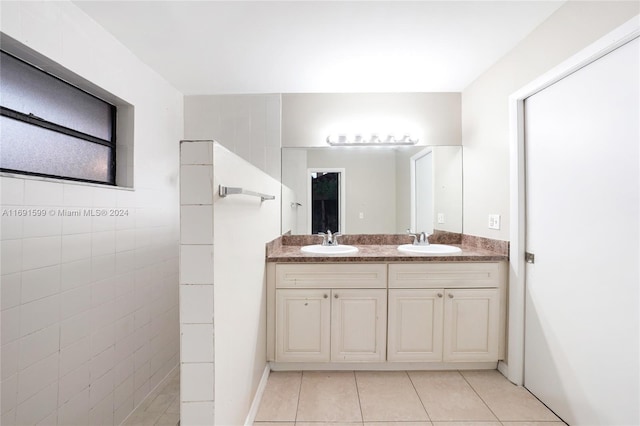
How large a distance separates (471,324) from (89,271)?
2.31 metres

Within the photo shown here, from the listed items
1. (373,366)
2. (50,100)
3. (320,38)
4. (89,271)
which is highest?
(320,38)

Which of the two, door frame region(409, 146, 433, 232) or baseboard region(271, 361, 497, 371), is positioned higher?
door frame region(409, 146, 433, 232)

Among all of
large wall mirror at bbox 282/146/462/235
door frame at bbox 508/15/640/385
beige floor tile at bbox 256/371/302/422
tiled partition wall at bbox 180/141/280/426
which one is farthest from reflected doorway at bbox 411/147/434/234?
tiled partition wall at bbox 180/141/280/426

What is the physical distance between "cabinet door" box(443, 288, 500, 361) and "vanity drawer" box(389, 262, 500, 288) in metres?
0.06

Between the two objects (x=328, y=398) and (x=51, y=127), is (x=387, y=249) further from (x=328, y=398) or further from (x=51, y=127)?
(x=51, y=127)

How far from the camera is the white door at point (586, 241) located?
4.10ft

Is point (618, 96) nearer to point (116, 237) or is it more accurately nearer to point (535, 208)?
point (535, 208)

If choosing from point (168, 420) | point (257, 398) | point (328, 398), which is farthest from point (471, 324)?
point (168, 420)

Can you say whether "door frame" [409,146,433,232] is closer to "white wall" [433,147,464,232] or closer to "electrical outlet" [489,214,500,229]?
"white wall" [433,147,464,232]

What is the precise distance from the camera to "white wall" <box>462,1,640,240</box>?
1.36 m

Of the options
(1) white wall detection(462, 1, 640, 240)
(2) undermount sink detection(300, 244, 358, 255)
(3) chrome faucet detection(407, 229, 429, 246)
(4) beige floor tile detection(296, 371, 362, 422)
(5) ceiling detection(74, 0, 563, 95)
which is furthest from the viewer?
(3) chrome faucet detection(407, 229, 429, 246)

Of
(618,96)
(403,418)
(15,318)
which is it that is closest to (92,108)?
(15,318)

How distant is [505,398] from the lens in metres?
1.78

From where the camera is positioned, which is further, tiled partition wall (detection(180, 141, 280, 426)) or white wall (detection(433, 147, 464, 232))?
white wall (detection(433, 147, 464, 232))
